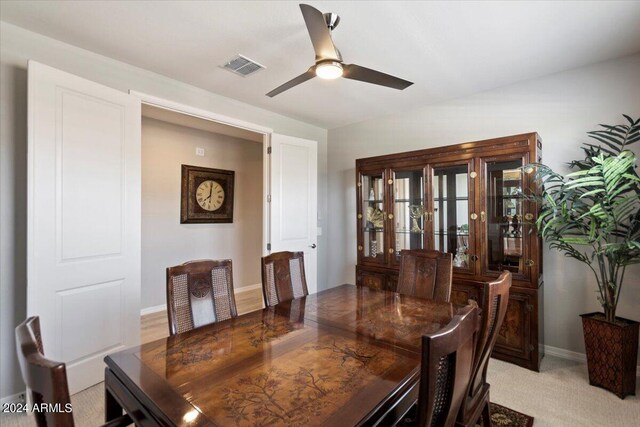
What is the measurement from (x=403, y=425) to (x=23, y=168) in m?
2.90

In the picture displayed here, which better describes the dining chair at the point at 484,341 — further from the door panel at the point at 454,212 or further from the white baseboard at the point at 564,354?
the white baseboard at the point at 564,354

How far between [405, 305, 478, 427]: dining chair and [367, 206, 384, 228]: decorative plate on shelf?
2711 millimetres

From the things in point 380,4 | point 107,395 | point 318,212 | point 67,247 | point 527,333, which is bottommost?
point 527,333

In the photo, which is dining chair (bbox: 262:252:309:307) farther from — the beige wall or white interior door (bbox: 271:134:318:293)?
the beige wall

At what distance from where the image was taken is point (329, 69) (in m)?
1.84

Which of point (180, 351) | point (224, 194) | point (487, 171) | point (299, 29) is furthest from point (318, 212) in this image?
point (180, 351)

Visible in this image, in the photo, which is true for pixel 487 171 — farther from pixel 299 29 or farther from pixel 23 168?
pixel 23 168

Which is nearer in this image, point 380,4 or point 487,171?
point 380,4

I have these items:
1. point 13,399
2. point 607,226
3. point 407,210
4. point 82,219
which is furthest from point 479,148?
point 13,399

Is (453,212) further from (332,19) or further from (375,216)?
(332,19)

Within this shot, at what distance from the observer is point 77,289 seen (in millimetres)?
2270

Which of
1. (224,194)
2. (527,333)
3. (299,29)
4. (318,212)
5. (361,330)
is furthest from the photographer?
(224,194)

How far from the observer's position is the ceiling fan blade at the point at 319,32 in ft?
4.91

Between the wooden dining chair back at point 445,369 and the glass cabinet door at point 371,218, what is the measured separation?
8.79 ft
